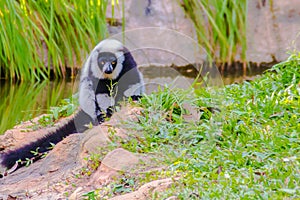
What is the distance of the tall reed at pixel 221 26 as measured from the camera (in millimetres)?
9789

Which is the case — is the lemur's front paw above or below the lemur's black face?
below

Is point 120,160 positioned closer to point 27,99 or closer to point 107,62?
point 107,62

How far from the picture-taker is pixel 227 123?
3814 mm

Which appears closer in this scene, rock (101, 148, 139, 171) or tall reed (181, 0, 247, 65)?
rock (101, 148, 139, 171)

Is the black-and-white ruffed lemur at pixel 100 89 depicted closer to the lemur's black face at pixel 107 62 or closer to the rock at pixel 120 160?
the lemur's black face at pixel 107 62

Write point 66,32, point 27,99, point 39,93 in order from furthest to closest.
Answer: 1. point 66,32
2. point 39,93
3. point 27,99

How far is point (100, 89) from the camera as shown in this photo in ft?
16.6

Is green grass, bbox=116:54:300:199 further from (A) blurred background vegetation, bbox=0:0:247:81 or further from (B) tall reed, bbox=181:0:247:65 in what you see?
(B) tall reed, bbox=181:0:247:65

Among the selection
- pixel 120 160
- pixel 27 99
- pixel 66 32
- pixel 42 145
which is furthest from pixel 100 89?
pixel 66 32

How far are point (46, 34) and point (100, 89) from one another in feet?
16.2

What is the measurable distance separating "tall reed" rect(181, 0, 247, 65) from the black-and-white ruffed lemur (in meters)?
4.89

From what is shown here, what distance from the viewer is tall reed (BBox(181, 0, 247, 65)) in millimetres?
9789

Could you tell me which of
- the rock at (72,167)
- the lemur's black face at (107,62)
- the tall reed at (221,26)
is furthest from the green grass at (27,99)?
the tall reed at (221,26)

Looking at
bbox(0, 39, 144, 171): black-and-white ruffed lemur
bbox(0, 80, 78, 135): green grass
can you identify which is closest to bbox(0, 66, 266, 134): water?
bbox(0, 80, 78, 135): green grass
